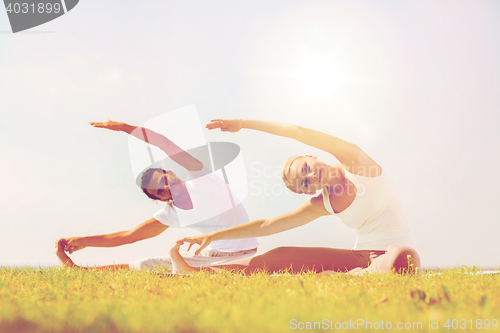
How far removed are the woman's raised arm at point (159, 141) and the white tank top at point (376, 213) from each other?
224cm

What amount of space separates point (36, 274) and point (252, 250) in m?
3.28

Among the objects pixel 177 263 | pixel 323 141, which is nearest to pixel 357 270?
pixel 323 141

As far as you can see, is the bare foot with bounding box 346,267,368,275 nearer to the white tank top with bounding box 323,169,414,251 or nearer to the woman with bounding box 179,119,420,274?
the woman with bounding box 179,119,420,274

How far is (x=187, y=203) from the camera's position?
233 inches

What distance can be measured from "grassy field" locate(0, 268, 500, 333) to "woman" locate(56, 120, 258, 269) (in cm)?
167

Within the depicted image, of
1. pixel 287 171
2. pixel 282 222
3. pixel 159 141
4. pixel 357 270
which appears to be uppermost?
pixel 159 141

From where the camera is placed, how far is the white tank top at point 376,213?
15.5 ft

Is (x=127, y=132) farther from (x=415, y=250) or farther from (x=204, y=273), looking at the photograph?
(x=415, y=250)

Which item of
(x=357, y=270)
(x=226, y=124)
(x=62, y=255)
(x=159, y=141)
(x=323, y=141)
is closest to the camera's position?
(x=323, y=141)

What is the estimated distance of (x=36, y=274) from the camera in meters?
5.21

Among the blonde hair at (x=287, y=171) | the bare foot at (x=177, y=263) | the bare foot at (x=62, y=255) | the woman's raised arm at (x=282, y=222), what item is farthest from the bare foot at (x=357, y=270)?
the bare foot at (x=62, y=255)

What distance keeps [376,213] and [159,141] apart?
3.58 metres

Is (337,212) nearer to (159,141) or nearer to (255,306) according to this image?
(255,306)

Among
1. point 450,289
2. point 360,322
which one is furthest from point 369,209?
point 360,322
